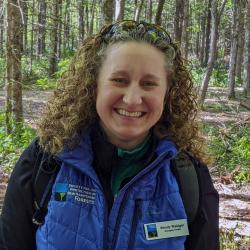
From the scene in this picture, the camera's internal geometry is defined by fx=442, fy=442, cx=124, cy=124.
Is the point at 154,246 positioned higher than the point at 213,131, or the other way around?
the point at 154,246

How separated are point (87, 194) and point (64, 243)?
22 centimetres

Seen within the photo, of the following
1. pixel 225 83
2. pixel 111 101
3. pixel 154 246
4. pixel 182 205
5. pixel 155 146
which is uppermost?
pixel 111 101

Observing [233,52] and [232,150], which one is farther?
[233,52]

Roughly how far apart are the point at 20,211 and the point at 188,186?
743mm

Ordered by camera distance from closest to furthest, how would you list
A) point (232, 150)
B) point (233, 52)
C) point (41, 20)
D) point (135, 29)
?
1. point (135, 29)
2. point (232, 150)
3. point (41, 20)
4. point (233, 52)

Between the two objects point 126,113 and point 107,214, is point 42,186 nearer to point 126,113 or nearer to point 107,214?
point 107,214

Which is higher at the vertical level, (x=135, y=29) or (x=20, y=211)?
(x=135, y=29)

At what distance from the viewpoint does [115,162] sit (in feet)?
6.61

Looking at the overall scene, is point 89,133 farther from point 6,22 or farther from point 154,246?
point 6,22

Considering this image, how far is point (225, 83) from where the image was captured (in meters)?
23.5

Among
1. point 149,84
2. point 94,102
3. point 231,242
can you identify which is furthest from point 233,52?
point 149,84

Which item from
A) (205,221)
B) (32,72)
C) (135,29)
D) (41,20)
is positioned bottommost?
(32,72)

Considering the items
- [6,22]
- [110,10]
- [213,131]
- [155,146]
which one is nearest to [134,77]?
[155,146]

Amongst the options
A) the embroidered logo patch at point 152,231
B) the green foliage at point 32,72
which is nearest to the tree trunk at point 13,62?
the embroidered logo patch at point 152,231
